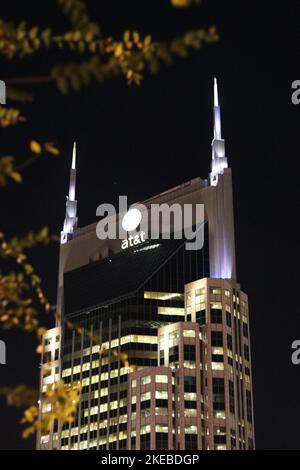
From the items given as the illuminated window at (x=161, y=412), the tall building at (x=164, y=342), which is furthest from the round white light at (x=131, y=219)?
the illuminated window at (x=161, y=412)

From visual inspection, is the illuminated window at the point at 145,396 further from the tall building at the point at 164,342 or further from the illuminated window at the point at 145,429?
the illuminated window at the point at 145,429

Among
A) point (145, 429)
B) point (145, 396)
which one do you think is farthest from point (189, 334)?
point (145, 429)

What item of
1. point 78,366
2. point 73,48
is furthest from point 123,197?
point 73,48

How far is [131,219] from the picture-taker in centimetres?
18375

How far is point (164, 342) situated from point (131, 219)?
36.1 metres

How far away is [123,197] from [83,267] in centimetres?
2141

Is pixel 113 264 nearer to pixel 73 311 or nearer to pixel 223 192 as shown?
pixel 73 311

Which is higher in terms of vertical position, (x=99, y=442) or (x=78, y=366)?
(x=78, y=366)

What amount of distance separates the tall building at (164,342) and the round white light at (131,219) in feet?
11.5

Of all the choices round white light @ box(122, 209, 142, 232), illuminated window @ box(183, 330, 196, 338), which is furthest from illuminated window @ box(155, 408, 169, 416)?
round white light @ box(122, 209, 142, 232)

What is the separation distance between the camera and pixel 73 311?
7018 inches

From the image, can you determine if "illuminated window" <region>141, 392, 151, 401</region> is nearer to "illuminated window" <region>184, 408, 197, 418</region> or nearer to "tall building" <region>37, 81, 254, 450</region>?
"tall building" <region>37, 81, 254, 450</region>

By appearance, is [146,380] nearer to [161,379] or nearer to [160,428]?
[161,379]

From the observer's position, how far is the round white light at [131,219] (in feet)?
599
